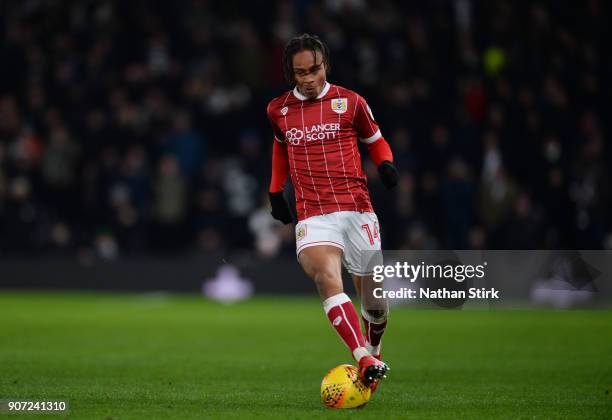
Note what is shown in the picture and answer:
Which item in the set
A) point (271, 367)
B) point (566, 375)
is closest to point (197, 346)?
point (271, 367)

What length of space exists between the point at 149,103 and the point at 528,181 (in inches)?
277

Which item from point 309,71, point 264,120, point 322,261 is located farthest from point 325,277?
point 264,120

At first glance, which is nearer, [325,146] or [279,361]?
[325,146]

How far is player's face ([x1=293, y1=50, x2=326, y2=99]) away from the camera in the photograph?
7961 millimetres

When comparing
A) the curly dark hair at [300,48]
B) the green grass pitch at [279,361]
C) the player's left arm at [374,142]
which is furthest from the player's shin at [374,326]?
the curly dark hair at [300,48]

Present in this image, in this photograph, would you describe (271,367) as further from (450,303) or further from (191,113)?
(191,113)

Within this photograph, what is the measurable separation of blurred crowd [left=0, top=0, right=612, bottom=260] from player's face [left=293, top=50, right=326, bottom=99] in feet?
35.7

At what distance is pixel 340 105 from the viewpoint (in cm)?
812

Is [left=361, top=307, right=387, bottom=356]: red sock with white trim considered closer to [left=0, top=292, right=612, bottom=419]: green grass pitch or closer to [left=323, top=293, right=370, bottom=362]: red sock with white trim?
[left=0, top=292, right=612, bottom=419]: green grass pitch

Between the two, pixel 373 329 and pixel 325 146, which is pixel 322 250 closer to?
pixel 325 146

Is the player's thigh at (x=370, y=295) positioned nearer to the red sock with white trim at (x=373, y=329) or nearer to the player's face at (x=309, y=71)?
the red sock with white trim at (x=373, y=329)

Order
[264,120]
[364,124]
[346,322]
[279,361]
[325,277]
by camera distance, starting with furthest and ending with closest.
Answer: [264,120] < [279,361] < [364,124] < [325,277] < [346,322]

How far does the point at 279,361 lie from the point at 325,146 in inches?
137

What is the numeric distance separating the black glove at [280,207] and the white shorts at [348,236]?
44cm
